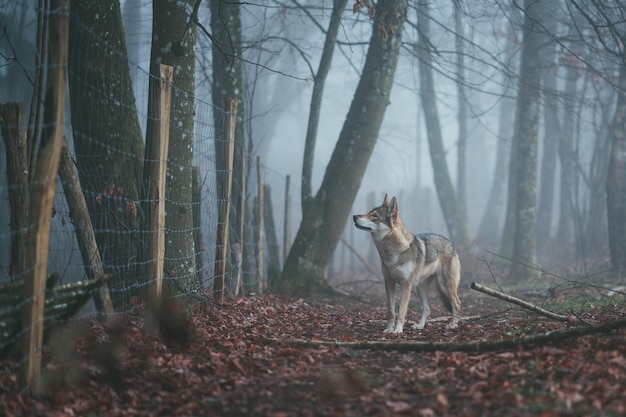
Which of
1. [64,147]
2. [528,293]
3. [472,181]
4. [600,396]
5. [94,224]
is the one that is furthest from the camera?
[472,181]

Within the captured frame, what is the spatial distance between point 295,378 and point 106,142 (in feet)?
13.1

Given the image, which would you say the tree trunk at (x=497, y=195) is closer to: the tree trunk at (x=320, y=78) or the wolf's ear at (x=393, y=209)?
the tree trunk at (x=320, y=78)

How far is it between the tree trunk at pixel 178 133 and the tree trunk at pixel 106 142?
43 centimetres

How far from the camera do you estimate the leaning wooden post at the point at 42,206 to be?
500 cm

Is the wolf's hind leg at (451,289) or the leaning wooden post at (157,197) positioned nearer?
the leaning wooden post at (157,197)

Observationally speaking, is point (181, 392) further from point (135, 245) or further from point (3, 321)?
point (135, 245)

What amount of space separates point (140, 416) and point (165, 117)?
10.7 feet

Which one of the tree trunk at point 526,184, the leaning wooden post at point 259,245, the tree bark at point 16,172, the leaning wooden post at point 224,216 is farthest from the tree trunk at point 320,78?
the tree bark at point 16,172

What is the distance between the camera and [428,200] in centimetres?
4022

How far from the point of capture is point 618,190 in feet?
59.6

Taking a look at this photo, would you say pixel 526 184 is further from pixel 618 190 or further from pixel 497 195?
pixel 497 195

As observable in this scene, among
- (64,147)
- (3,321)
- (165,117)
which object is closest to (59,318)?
(3,321)

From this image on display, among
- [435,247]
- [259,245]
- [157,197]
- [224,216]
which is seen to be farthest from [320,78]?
[157,197]

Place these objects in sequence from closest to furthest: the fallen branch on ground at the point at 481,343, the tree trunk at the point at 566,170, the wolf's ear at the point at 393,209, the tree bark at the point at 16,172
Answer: the tree bark at the point at 16,172 → the fallen branch on ground at the point at 481,343 → the wolf's ear at the point at 393,209 → the tree trunk at the point at 566,170
